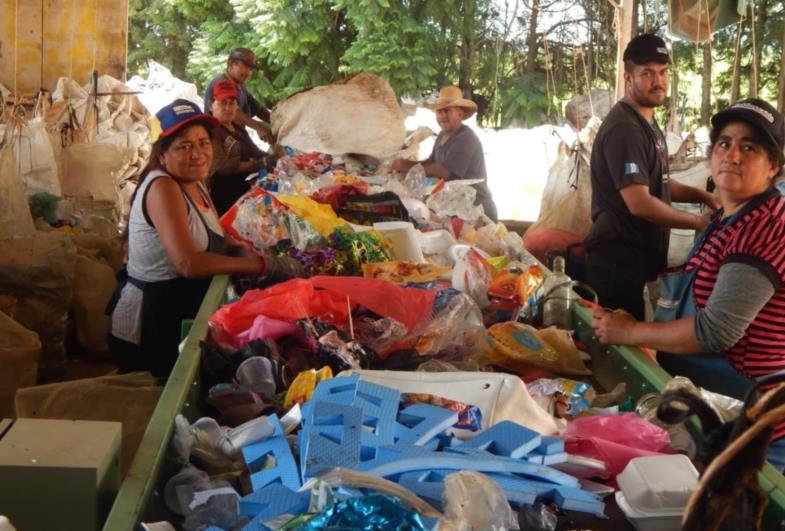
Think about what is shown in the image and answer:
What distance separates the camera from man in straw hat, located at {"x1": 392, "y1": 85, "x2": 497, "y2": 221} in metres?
6.98

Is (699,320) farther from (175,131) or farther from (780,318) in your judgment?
(175,131)

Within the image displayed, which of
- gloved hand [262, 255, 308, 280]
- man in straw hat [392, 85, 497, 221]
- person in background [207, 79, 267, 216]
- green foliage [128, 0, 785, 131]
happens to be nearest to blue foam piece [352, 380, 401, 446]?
gloved hand [262, 255, 308, 280]

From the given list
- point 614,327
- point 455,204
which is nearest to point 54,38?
point 455,204

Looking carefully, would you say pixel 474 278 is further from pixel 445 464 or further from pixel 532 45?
Answer: pixel 532 45

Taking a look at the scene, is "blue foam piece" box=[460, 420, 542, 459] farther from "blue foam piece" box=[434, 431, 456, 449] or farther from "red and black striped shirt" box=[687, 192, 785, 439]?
"red and black striped shirt" box=[687, 192, 785, 439]

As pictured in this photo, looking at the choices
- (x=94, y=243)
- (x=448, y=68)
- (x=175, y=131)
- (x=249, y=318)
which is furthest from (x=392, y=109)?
(x=448, y=68)

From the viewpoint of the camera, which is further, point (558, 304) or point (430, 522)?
point (558, 304)

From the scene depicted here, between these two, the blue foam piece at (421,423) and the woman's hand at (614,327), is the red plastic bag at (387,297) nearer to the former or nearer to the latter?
the woman's hand at (614,327)

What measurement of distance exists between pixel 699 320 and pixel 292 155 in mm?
5385

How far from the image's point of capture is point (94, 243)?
6574mm

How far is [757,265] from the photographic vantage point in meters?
2.45

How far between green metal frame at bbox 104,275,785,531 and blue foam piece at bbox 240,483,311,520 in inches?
7.8

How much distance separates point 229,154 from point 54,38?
498 centimetres

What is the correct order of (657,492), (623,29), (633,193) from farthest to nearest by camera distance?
1. (623,29)
2. (633,193)
3. (657,492)
